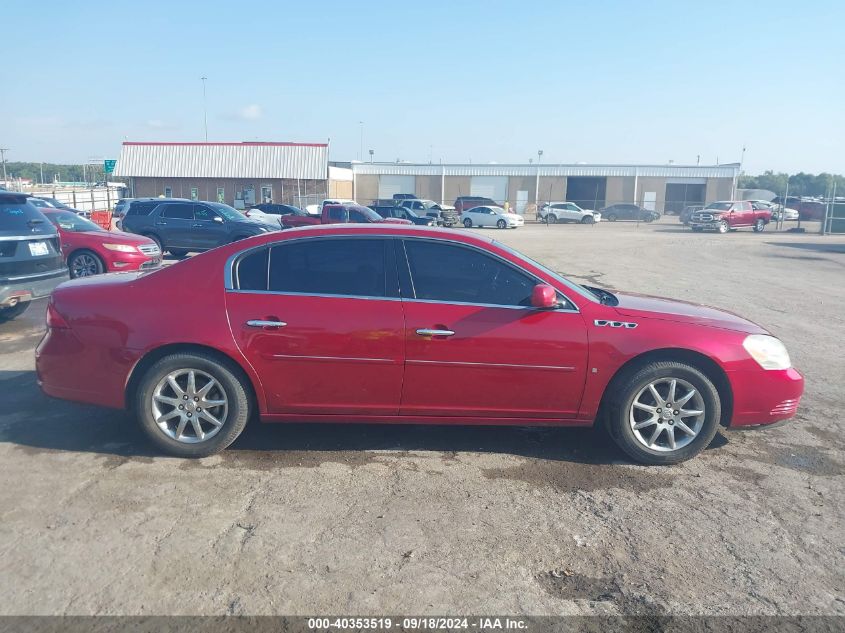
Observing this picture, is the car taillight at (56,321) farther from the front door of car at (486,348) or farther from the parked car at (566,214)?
the parked car at (566,214)

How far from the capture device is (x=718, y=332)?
4695mm

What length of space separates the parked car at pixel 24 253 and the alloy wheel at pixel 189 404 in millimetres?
4645

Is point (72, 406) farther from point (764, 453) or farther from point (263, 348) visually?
point (764, 453)

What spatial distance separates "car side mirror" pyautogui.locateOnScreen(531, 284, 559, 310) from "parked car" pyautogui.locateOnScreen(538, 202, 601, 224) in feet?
150

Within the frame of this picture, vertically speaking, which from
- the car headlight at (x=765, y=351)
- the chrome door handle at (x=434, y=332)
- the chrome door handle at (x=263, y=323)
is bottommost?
the car headlight at (x=765, y=351)

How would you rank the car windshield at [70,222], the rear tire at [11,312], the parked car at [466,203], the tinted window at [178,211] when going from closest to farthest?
the rear tire at [11,312] < the car windshield at [70,222] < the tinted window at [178,211] < the parked car at [466,203]

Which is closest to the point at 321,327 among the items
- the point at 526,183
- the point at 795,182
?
the point at 526,183

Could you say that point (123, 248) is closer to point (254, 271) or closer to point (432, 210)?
point (254, 271)

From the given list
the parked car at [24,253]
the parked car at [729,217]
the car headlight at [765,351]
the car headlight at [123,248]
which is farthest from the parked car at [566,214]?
the car headlight at [765,351]

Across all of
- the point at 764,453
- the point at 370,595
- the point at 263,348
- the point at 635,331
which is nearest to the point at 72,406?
the point at 263,348

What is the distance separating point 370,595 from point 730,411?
297cm

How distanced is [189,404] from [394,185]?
61.5m

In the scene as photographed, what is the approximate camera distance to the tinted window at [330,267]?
4633mm

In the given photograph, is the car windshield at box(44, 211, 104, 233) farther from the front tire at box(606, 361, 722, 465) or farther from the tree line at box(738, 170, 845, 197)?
the tree line at box(738, 170, 845, 197)
